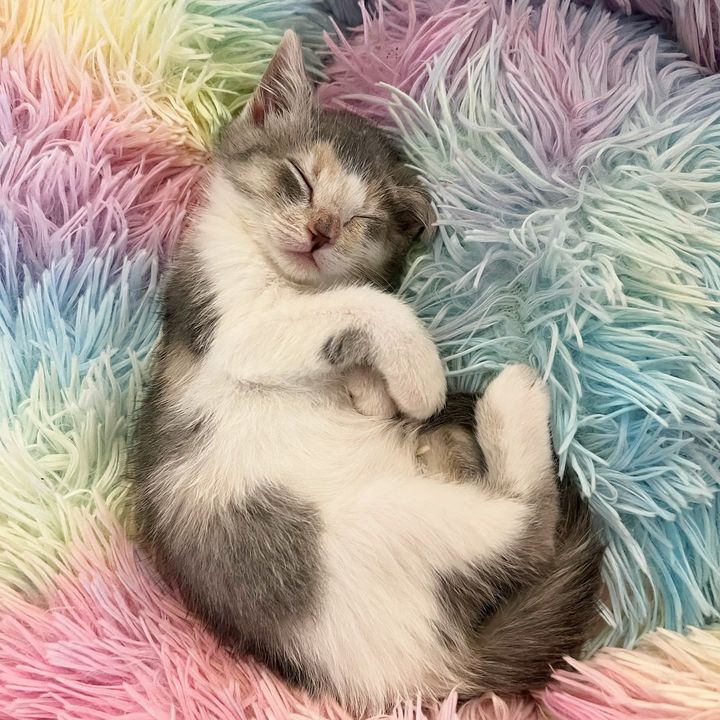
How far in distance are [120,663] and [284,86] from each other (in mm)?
1025

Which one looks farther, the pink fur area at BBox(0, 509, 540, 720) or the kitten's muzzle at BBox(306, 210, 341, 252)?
the kitten's muzzle at BBox(306, 210, 341, 252)

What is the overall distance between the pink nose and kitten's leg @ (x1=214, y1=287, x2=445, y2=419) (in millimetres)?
109

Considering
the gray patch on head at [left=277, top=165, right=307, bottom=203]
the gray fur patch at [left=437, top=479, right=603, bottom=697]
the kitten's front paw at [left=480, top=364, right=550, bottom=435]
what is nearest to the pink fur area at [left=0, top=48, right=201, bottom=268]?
the gray patch on head at [left=277, top=165, right=307, bottom=203]

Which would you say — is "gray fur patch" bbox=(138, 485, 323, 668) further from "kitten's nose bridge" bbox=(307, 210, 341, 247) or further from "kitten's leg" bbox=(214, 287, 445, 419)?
"kitten's nose bridge" bbox=(307, 210, 341, 247)

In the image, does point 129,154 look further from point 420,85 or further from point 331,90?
point 420,85

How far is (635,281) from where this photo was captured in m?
1.03

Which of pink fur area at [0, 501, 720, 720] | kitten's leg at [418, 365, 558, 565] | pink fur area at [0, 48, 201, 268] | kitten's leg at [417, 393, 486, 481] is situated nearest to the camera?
pink fur area at [0, 501, 720, 720]

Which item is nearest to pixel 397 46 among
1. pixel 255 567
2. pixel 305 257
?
pixel 305 257

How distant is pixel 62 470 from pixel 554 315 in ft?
2.71

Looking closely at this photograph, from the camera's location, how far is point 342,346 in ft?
3.57

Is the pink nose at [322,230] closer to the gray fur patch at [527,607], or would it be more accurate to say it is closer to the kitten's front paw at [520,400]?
the kitten's front paw at [520,400]

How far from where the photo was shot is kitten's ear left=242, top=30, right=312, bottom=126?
1.31m

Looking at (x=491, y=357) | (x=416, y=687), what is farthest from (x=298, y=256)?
(x=416, y=687)

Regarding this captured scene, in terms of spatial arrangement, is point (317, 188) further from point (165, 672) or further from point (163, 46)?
point (165, 672)
